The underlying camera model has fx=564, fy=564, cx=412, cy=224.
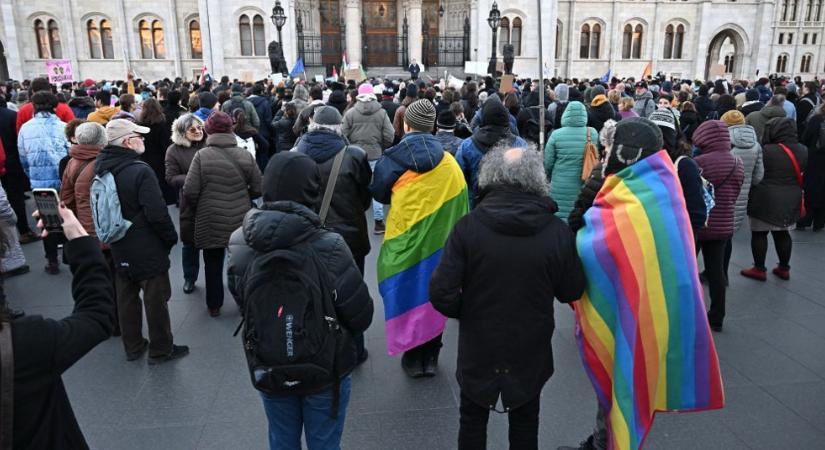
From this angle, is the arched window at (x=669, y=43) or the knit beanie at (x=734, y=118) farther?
the arched window at (x=669, y=43)

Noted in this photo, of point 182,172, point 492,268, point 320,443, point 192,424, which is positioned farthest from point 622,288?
point 182,172

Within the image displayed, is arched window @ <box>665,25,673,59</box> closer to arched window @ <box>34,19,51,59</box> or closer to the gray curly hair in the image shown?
arched window @ <box>34,19,51,59</box>

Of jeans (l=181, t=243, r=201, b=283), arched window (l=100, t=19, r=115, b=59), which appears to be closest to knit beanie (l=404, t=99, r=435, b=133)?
jeans (l=181, t=243, r=201, b=283)

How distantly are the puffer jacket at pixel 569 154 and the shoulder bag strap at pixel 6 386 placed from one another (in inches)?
215

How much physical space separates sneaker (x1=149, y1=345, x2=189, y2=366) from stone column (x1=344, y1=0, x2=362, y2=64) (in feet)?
92.8

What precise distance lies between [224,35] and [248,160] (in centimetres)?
2793

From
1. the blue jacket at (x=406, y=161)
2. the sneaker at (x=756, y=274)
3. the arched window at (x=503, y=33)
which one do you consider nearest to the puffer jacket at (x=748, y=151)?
the sneaker at (x=756, y=274)

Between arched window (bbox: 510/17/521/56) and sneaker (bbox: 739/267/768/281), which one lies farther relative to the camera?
arched window (bbox: 510/17/521/56)

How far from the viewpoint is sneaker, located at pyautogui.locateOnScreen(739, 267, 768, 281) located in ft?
21.5

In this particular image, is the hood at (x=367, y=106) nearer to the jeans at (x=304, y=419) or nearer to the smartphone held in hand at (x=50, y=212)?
the jeans at (x=304, y=419)

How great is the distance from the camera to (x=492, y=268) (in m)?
2.70

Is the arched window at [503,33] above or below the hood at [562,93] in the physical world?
above

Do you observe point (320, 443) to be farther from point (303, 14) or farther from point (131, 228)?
point (303, 14)

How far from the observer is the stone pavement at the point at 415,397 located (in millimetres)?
3732
